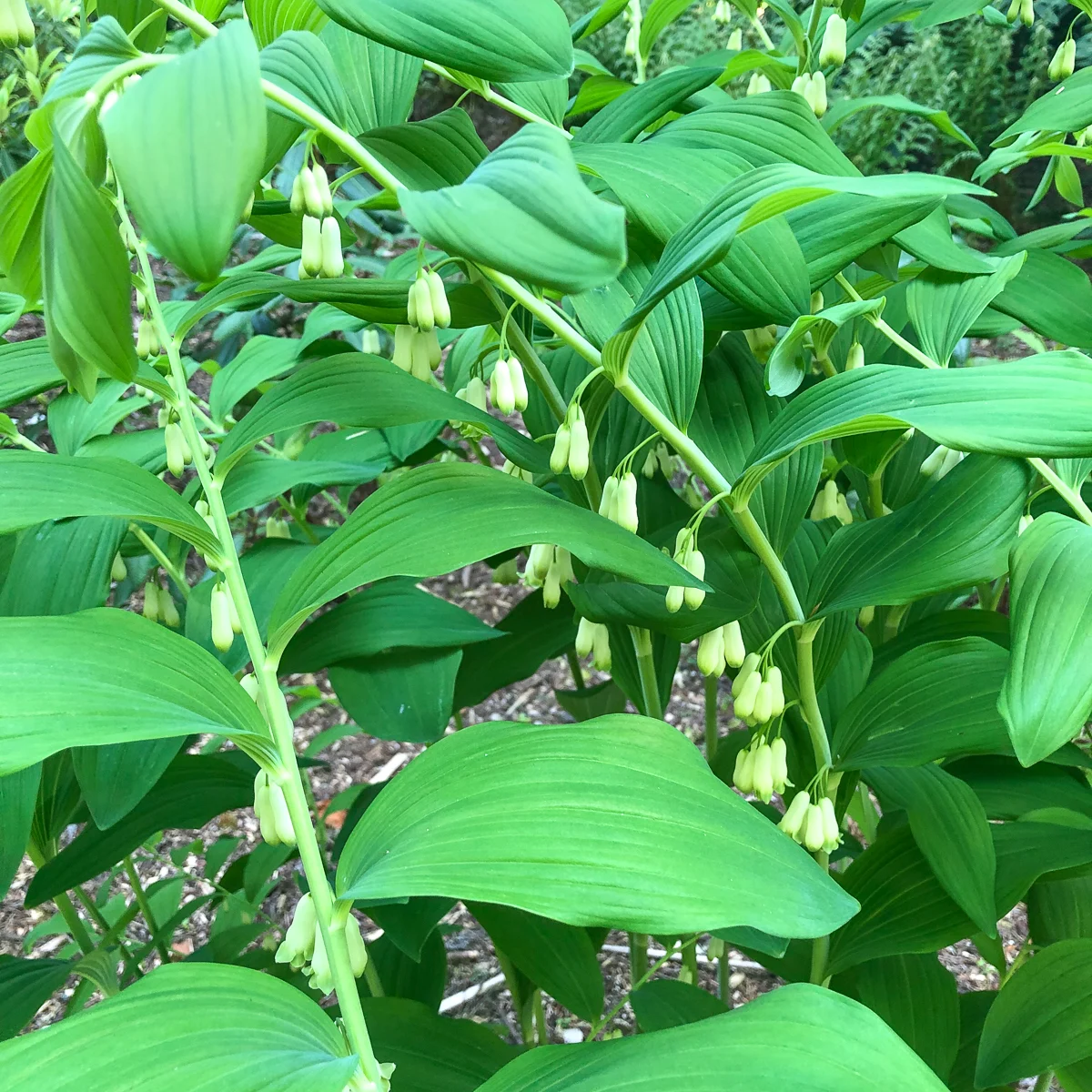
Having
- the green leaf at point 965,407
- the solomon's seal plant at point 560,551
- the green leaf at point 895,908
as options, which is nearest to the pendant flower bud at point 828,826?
the solomon's seal plant at point 560,551

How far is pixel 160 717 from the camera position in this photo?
2.01ft

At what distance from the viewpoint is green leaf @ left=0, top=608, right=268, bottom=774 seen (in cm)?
55

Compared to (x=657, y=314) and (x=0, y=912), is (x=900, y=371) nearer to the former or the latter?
(x=657, y=314)

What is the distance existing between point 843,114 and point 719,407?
0.56 meters

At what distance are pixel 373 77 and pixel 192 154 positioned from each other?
0.52 metres

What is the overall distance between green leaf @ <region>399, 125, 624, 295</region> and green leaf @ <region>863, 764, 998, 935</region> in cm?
66

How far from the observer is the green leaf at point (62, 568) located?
36.8 inches

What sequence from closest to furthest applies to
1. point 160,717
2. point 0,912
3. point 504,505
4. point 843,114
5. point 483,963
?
point 160,717 → point 504,505 → point 843,114 → point 483,963 → point 0,912

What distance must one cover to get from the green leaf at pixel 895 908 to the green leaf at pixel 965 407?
487 millimetres

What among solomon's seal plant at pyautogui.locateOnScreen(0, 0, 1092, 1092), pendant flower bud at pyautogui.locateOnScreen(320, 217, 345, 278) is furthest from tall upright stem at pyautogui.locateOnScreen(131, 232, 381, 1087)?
pendant flower bud at pyautogui.locateOnScreen(320, 217, 345, 278)

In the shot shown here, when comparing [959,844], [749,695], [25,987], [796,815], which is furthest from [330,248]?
[25,987]

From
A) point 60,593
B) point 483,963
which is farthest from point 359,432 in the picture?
point 483,963

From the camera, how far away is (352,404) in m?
0.85

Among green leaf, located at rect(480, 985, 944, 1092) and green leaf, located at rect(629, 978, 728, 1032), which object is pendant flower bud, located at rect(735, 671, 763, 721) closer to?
green leaf, located at rect(480, 985, 944, 1092)
